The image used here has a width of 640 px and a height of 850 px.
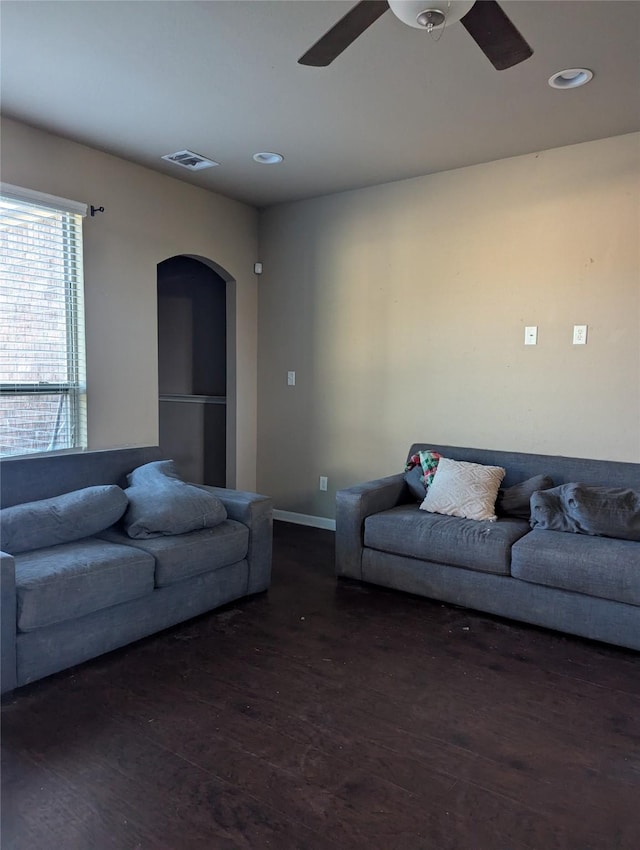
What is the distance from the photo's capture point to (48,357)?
3332mm

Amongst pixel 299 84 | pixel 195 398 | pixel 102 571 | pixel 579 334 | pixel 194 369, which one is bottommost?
pixel 102 571

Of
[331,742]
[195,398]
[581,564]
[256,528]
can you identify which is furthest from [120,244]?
[581,564]

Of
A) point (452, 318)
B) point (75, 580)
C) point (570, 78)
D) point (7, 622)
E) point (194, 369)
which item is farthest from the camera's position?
point (194, 369)

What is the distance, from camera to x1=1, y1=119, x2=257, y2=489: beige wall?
10.8ft

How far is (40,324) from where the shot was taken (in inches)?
129

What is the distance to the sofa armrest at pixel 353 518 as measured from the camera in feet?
11.0

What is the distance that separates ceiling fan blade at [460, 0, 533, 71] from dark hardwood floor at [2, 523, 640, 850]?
2.31m

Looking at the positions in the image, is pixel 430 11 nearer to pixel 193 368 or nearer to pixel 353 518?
pixel 353 518

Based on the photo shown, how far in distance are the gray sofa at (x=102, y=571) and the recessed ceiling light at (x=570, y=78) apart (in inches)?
97.6

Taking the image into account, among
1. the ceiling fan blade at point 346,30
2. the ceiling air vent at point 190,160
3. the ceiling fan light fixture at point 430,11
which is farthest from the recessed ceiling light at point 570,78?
the ceiling air vent at point 190,160

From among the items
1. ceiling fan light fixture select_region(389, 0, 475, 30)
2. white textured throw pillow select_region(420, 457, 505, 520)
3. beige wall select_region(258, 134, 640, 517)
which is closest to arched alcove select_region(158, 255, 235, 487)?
beige wall select_region(258, 134, 640, 517)

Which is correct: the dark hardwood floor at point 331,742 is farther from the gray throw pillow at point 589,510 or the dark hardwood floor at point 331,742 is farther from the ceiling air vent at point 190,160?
the ceiling air vent at point 190,160

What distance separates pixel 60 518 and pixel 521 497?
93.5 inches

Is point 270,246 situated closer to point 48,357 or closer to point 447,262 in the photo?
point 447,262
